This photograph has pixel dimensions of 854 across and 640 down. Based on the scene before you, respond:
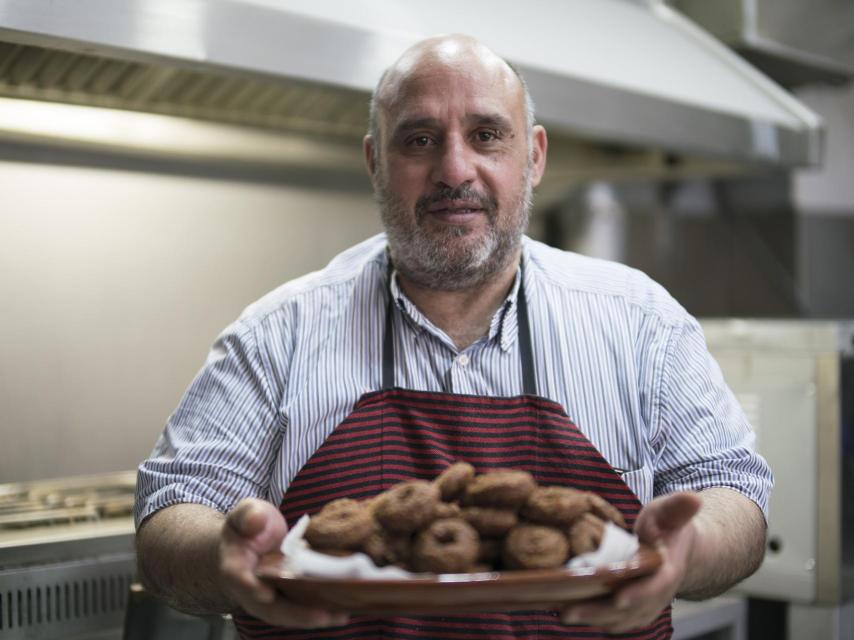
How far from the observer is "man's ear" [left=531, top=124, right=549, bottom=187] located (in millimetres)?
1541

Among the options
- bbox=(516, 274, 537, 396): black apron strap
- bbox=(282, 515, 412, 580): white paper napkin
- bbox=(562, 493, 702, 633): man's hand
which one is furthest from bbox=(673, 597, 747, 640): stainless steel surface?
bbox=(282, 515, 412, 580): white paper napkin

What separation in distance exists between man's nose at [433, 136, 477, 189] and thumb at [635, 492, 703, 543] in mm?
553

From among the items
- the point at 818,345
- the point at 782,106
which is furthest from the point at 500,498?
the point at 782,106

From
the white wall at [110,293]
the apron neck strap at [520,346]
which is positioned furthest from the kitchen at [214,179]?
the apron neck strap at [520,346]

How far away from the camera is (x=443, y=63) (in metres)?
1.42

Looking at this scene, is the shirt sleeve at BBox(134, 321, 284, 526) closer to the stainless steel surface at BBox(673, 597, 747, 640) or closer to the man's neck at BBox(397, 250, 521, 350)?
the man's neck at BBox(397, 250, 521, 350)

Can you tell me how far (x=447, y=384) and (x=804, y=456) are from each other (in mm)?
1178

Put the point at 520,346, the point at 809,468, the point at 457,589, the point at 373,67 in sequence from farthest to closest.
Answer: the point at 809,468, the point at 373,67, the point at 520,346, the point at 457,589

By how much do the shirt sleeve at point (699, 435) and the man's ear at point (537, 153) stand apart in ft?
1.07

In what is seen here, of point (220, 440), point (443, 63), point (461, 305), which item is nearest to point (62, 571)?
point (220, 440)

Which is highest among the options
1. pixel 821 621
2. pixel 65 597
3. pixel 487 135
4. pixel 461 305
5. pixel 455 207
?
pixel 487 135

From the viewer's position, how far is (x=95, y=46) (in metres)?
1.43

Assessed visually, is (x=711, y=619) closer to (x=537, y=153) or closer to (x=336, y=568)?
(x=537, y=153)

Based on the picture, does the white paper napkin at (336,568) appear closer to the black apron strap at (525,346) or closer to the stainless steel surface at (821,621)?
the black apron strap at (525,346)
